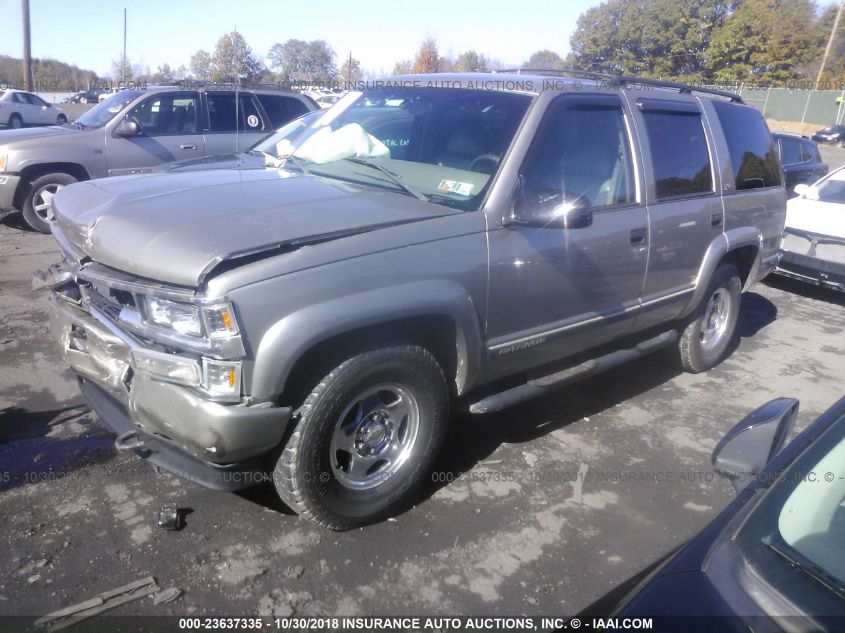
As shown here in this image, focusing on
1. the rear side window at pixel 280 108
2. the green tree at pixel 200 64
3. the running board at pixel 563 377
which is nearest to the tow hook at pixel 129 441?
the running board at pixel 563 377

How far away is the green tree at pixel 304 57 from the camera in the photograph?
37219mm

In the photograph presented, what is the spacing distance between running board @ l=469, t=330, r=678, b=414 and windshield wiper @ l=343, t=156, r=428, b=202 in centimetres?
112

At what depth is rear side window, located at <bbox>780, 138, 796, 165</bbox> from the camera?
11.6 m

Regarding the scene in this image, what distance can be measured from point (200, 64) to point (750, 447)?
3066 centimetres

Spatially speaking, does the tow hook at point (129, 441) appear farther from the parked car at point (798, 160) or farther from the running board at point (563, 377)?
the parked car at point (798, 160)

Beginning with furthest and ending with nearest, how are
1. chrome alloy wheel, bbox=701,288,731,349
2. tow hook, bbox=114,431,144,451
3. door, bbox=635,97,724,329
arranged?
chrome alloy wheel, bbox=701,288,731,349
door, bbox=635,97,724,329
tow hook, bbox=114,431,144,451

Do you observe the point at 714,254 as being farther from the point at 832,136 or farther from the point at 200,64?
the point at 832,136

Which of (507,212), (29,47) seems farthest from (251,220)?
(29,47)

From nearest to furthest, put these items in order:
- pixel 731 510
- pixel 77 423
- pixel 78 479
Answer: pixel 731 510
pixel 78 479
pixel 77 423

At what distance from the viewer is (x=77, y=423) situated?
4.00m

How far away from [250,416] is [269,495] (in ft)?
3.27

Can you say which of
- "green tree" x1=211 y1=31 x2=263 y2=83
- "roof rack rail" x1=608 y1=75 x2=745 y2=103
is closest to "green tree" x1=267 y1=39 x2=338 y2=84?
"green tree" x1=211 y1=31 x2=263 y2=83

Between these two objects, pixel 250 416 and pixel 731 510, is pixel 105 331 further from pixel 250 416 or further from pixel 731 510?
pixel 731 510

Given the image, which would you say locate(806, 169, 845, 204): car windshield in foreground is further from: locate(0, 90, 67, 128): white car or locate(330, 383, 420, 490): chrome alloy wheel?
locate(0, 90, 67, 128): white car
